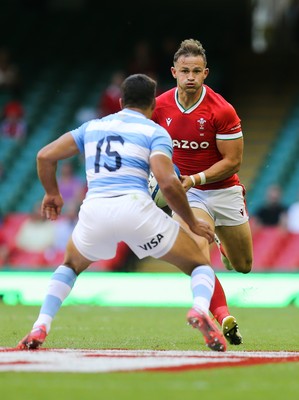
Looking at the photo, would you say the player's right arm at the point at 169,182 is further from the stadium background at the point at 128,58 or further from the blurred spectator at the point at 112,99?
the blurred spectator at the point at 112,99

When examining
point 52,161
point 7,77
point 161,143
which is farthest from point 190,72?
point 7,77

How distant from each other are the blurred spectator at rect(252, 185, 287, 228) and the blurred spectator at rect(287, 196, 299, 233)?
117 millimetres

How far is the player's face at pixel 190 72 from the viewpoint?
989 cm

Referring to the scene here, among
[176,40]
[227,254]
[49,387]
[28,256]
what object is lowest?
[28,256]

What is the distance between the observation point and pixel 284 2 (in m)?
25.8

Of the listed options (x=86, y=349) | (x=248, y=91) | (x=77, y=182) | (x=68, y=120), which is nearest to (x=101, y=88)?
(x=68, y=120)

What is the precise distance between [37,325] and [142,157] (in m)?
1.45

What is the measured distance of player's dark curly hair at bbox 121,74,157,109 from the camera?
334 inches

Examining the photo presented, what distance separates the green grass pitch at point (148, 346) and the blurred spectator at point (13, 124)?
749 centimetres

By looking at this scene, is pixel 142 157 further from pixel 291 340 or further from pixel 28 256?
pixel 28 256

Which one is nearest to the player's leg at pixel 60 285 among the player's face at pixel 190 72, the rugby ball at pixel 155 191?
the rugby ball at pixel 155 191

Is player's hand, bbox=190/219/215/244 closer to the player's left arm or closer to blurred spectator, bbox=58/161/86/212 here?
the player's left arm

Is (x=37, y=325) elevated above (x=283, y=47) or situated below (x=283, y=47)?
above

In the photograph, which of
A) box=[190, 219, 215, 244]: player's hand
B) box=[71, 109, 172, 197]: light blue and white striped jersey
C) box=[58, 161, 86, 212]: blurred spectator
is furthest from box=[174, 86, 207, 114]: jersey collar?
box=[58, 161, 86, 212]: blurred spectator
